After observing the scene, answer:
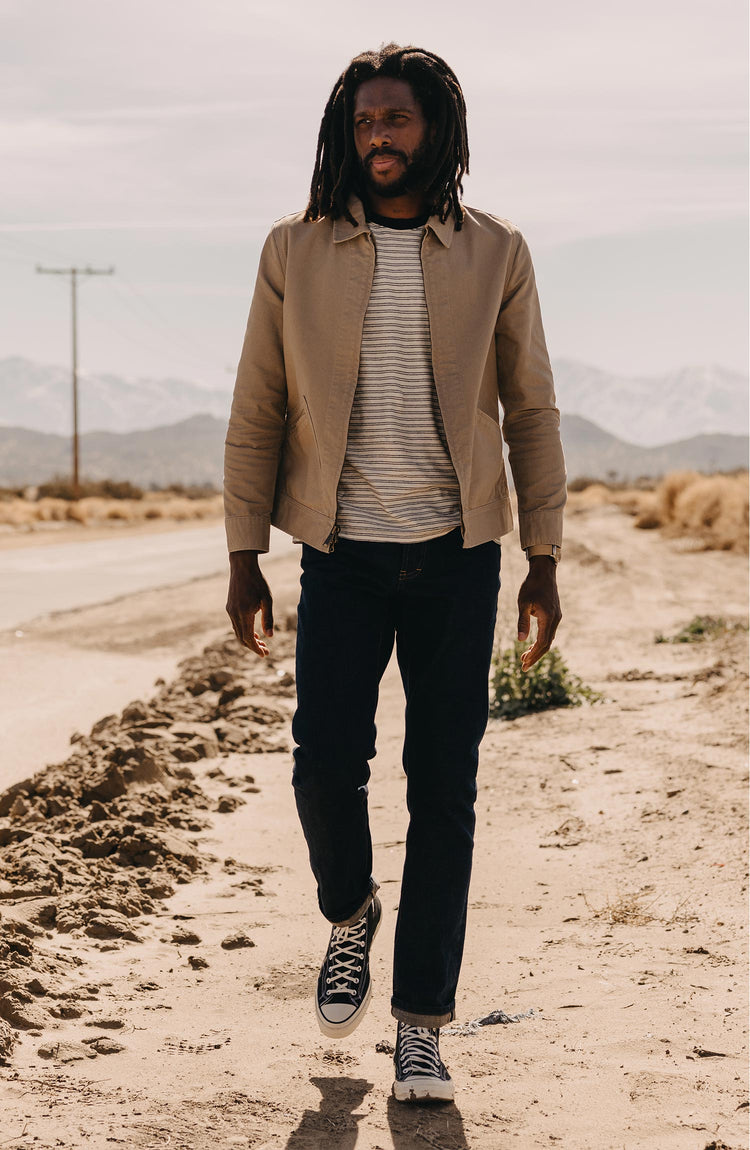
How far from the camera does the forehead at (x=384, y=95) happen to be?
8.82ft

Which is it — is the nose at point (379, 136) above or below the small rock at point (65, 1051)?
above

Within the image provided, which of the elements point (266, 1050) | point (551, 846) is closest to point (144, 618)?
point (551, 846)

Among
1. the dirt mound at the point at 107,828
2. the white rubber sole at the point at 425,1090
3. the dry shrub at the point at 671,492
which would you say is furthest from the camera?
the dry shrub at the point at 671,492

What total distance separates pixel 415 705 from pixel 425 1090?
804 millimetres

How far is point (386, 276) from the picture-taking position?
2654mm

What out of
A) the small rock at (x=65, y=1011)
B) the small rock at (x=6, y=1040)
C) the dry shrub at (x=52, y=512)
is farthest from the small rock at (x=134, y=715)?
the dry shrub at (x=52, y=512)

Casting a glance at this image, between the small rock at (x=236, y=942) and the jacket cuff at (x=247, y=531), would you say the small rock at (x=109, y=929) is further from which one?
the jacket cuff at (x=247, y=531)

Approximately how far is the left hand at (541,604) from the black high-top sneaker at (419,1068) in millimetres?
830

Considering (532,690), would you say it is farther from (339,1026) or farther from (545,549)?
(339,1026)

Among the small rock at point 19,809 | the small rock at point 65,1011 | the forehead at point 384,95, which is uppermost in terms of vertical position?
the forehead at point 384,95

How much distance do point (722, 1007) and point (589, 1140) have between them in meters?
0.74

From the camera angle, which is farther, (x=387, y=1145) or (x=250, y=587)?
(x=250, y=587)

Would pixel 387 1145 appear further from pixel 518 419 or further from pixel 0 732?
pixel 0 732

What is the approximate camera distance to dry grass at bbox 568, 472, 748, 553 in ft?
72.8
